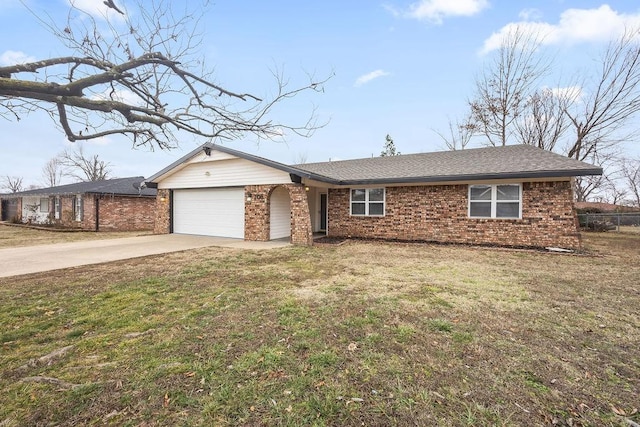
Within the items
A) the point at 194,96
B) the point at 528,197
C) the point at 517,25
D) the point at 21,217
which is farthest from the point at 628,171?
the point at 21,217

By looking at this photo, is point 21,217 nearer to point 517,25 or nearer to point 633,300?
point 633,300

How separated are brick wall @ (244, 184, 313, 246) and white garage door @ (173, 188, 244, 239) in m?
0.75

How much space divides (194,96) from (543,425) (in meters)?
4.30

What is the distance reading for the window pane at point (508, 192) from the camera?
33.1 feet

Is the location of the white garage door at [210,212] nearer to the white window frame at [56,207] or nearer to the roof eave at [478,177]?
the roof eave at [478,177]

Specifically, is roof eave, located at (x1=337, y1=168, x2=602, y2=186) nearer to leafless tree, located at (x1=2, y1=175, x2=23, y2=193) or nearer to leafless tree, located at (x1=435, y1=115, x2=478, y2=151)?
leafless tree, located at (x1=435, y1=115, x2=478, y2=151)

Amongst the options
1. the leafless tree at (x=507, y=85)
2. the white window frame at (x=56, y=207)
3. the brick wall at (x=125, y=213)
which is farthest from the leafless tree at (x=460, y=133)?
the white window frame at (x=56, y=207)

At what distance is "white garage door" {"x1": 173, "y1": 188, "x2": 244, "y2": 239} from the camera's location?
1267 centimetres

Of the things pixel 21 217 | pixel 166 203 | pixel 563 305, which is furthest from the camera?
pixel 21 217

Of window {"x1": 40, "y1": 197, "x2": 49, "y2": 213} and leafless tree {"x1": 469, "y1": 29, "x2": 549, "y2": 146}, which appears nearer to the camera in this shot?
leafless tree {"x1": 469, "y1": 29, "x2": 549, "y2": 146}

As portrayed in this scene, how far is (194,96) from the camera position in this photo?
337 cm

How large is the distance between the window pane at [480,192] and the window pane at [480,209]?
220 millimetres

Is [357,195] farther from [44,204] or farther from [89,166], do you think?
[89,166]

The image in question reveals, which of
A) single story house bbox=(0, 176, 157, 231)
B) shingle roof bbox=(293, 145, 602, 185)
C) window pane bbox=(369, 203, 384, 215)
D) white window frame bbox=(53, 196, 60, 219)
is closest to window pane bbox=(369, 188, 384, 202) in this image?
window pane bbox=(369, 203, 384, 215)
